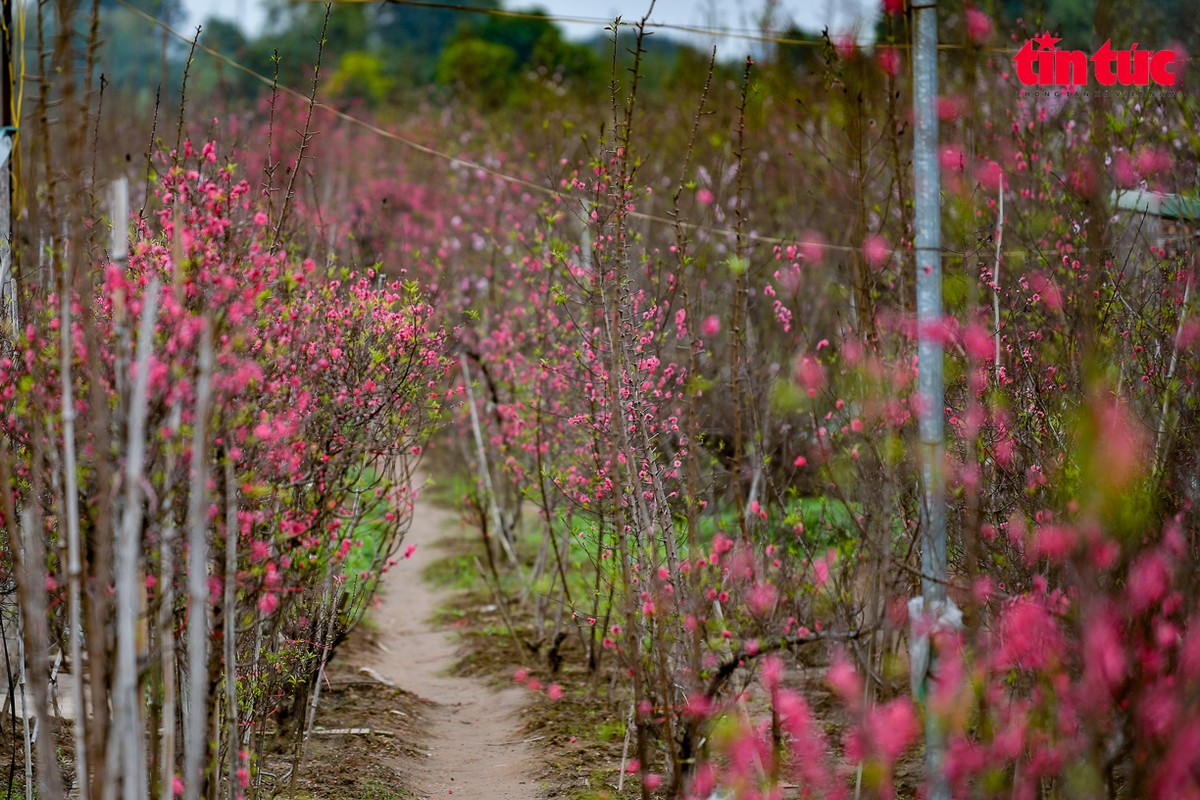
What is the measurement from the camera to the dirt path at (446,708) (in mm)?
6887

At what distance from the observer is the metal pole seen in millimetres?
4254

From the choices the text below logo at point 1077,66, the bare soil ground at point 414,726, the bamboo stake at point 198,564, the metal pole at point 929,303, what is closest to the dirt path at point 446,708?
the bare soil ground at point 414,726

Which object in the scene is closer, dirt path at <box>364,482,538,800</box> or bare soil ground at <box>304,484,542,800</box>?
bare soil ground at <box>304,484,542,800</box>

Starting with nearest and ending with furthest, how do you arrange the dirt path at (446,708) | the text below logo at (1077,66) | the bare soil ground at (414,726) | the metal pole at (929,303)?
the metal pole at (929,303)
the bare soil ground at (414,726)
the dirt path at (446,708)
the text below logo at (1077,66)

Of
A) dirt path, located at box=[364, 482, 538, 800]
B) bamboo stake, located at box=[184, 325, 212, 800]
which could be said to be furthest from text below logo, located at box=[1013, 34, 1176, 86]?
bamboo stake, located at box=[184, 325, 212, 800]

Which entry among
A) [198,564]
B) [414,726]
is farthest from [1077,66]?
[198,564]

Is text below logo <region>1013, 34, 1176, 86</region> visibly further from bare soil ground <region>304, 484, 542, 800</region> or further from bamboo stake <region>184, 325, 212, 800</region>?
bamboo stake <region>184, 325, 212, 800</region>

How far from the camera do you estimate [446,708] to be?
28.6 feet

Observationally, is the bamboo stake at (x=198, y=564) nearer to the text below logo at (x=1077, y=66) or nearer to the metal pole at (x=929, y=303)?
the metal pole at (x=929, y=303)

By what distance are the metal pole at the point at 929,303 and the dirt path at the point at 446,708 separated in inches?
130

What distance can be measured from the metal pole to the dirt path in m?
3.30

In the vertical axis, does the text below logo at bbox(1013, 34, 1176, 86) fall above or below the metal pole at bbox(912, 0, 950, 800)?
above

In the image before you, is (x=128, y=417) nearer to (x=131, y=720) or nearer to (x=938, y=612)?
(x=131, y=720)

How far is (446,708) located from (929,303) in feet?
18.5
